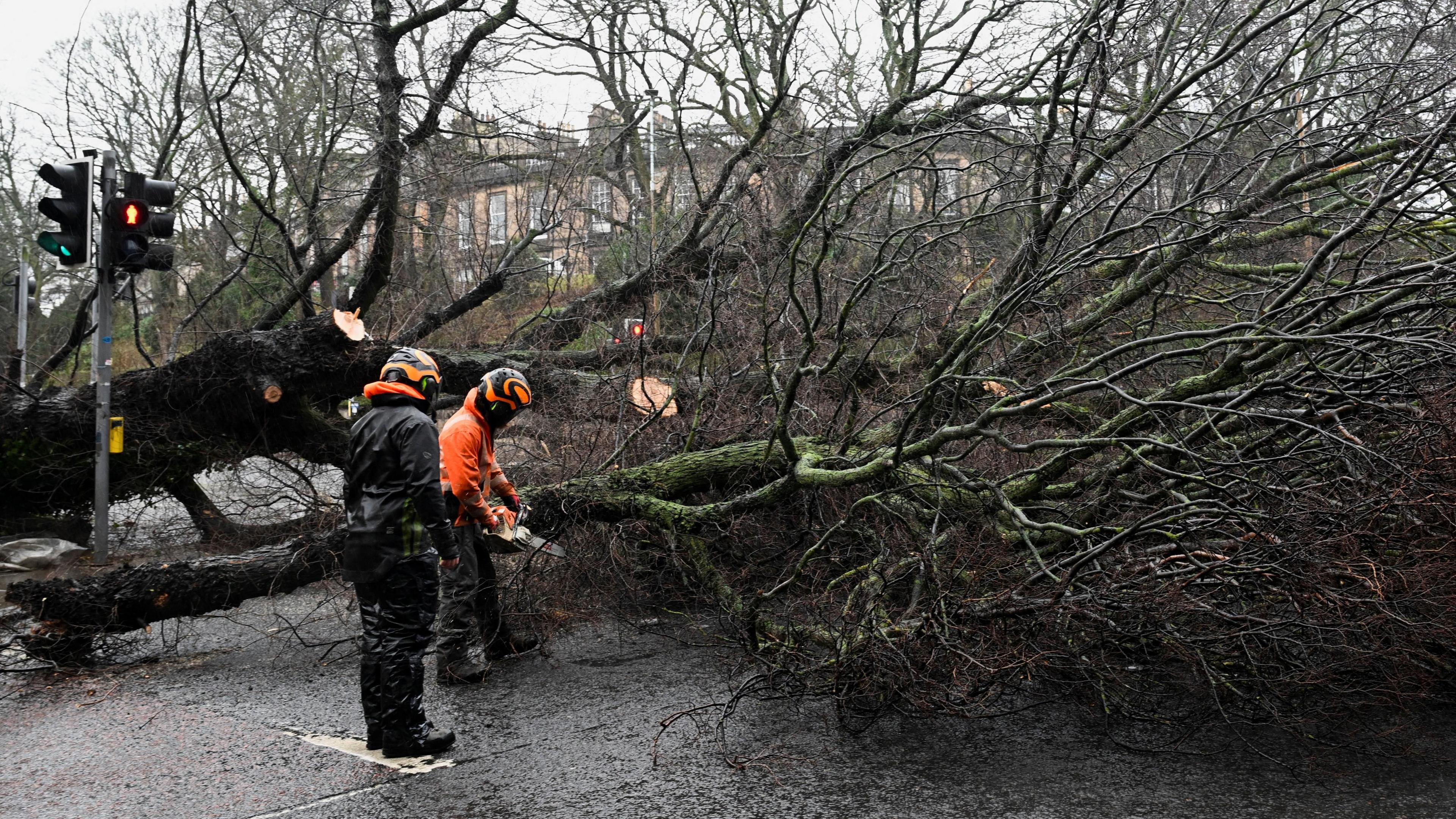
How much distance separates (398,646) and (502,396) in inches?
62.8

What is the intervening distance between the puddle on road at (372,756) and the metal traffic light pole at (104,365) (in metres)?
4.72

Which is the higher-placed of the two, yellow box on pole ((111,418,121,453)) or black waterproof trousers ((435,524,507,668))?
yellow box on pole ((111,418,121,453))

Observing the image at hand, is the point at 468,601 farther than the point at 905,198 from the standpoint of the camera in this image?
No

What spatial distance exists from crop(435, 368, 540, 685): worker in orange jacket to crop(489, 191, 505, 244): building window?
664cm

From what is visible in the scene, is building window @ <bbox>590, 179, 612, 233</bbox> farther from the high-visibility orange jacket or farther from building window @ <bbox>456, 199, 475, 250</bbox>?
the high-visibility orange jacket

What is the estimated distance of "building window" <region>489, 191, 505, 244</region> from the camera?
12586mm

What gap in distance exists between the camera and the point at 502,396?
5.70 meters

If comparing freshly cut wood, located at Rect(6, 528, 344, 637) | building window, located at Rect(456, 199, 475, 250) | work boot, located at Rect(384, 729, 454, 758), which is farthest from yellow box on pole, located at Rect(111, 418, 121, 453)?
work boot, located at Rect(384, 729, 454, 758)

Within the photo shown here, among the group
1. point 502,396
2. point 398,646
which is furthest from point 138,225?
point 398,646

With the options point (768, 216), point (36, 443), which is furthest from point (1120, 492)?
point (36, 443)

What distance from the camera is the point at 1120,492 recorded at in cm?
507

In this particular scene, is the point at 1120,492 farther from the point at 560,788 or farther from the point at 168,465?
the point at 168,465

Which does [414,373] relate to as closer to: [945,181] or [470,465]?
[470,465]

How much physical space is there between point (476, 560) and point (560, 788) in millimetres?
2019
